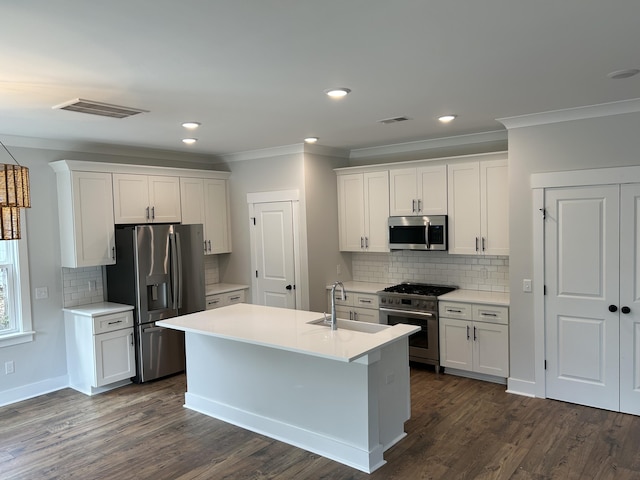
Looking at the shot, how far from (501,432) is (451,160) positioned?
2.82m

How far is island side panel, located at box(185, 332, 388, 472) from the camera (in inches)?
133

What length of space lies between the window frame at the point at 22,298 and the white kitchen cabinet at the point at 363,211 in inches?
141

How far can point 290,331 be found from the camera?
12.0 ft

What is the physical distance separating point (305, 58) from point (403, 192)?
129 inches

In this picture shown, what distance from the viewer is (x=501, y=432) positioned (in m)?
3.84

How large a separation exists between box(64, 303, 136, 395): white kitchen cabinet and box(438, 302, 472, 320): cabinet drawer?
340 centimetres

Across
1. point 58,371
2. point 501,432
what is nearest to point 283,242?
point 58,371

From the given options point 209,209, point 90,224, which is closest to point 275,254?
point 209,209

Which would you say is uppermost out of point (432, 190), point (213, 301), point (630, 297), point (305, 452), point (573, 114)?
point (573, 114)

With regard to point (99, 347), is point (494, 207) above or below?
above

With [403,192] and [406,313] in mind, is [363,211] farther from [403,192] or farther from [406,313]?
[406,313]

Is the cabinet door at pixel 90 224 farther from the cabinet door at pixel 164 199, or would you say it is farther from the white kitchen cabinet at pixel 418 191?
the white kitchen cabinet at pixel 418 191

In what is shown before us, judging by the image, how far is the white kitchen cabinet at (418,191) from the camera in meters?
5.39

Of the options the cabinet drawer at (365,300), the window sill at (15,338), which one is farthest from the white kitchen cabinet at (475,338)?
the window sill at (15,338)
